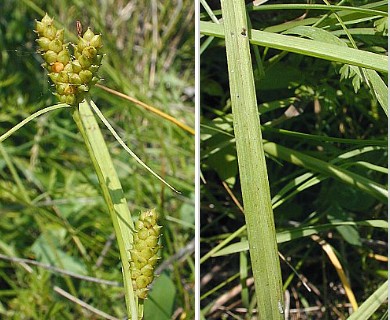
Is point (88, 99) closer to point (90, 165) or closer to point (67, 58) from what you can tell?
point (67, 58)

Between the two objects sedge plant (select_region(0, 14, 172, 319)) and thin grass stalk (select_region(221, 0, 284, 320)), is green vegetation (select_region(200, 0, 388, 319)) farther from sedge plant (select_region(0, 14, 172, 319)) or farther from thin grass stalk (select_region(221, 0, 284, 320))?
sedge plant (select_region(0, 14, 172, 319))

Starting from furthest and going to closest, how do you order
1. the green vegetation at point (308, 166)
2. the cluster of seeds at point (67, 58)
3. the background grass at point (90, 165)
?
the background grass at point (90, 165) → the green vegetation at point (308, 166) → the cluster of seeds at point (67, 58)

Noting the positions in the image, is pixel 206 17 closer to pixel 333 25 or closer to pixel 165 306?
pixel 333 25

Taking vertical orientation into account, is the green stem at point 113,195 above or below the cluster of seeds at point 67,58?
below

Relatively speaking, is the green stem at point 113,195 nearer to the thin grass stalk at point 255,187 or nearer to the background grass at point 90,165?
the thin grass stalk at point 255,187

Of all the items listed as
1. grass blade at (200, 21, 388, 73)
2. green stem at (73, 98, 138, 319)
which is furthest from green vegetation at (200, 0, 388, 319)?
green stem at (73, 98, 138, 319)

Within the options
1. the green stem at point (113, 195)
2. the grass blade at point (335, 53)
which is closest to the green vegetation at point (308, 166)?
the grass blade at point (335, 53)
